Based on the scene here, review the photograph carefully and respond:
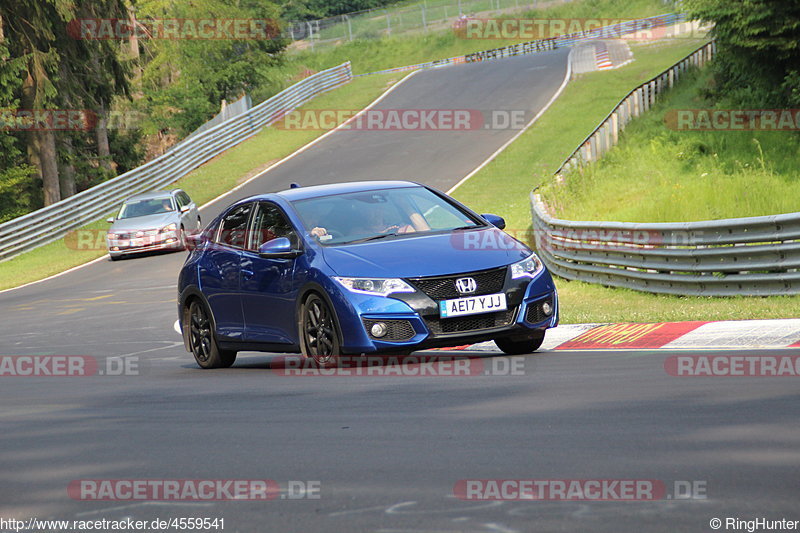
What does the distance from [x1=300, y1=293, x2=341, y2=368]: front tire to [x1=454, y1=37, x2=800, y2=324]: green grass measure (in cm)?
400

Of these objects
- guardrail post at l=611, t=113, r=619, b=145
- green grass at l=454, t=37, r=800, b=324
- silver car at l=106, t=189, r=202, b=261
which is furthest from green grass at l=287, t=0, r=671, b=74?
silver car at l=106, t=189, r=202, b=261

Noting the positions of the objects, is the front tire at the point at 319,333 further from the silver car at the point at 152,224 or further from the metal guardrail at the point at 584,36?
the metal guardrail at the point at 584,36

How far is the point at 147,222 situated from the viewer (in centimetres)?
3144

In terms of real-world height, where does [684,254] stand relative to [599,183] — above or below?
above

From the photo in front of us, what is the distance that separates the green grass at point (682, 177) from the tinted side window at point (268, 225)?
408 inches

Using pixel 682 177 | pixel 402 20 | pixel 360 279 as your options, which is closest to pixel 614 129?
pixel 682 177

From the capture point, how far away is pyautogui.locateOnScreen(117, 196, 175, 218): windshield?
105 feet

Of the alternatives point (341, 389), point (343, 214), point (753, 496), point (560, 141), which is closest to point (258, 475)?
point (753, 496)

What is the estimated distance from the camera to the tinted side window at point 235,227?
37.6ft

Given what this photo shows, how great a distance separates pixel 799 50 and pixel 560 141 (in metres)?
14.3

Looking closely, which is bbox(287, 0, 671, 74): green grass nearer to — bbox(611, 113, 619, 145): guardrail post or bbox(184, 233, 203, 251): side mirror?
bbox(611, 113, 619, 145): guardrail post

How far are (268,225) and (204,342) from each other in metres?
1.54

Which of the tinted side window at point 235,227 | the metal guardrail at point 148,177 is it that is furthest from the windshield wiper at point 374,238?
the metal guardrail at point 148,177

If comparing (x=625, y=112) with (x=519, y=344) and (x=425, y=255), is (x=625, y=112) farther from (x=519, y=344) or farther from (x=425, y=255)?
(x=425, y=255)
